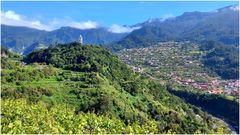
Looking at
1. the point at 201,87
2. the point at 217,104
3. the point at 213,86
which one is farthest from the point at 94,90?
the point at 213,86

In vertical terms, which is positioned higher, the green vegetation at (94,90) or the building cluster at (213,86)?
the green vegetation at (94,90)

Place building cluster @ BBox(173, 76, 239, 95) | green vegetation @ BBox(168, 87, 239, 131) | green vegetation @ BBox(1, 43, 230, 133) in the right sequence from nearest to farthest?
1. green vegetation @ BBox(1, 43, 230, 133)
2. green vegetation @ BBox(168, 87, 239, 131)
3. building cluster @ BBox(173, 76, 239, 95)

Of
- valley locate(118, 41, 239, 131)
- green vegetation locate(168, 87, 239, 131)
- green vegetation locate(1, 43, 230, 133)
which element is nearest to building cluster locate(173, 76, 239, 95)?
valley locate(118, 41, 239, 131)

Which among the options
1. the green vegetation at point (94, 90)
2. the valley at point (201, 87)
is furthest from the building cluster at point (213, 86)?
the green vegetation at point (94, 90)

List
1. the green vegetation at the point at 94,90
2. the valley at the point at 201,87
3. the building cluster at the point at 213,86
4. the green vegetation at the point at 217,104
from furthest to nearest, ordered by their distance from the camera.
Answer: the building cluster at the point at 213,86 < the valley at the point at 201,87 < the green vegetation at the point at 217,104 < the green vegetation at the point at 94,90

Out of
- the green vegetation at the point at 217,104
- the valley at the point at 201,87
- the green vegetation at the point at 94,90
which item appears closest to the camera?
the green vegetation at the point at 94,90

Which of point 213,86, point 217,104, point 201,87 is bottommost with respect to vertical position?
point 213,86

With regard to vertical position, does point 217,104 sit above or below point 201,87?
above

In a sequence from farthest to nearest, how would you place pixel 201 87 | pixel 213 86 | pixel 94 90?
1. pixel 213 86
2. pixel 201 87
3. pixel 94 90

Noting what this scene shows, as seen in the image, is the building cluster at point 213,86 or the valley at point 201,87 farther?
the building cluster at point 213,86

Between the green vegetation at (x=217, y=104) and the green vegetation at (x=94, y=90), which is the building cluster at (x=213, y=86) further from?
the green vegetation at (x=94, y=90)

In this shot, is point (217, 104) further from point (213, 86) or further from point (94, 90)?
point (94, 90)

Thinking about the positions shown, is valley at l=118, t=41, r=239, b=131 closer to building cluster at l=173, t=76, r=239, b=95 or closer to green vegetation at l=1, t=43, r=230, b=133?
building cluster at l=173, t=76, r=239, b=95

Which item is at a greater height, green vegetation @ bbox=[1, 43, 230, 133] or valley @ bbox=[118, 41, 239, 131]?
green vegetation @ bbox=[1, 43, 230, 133]
